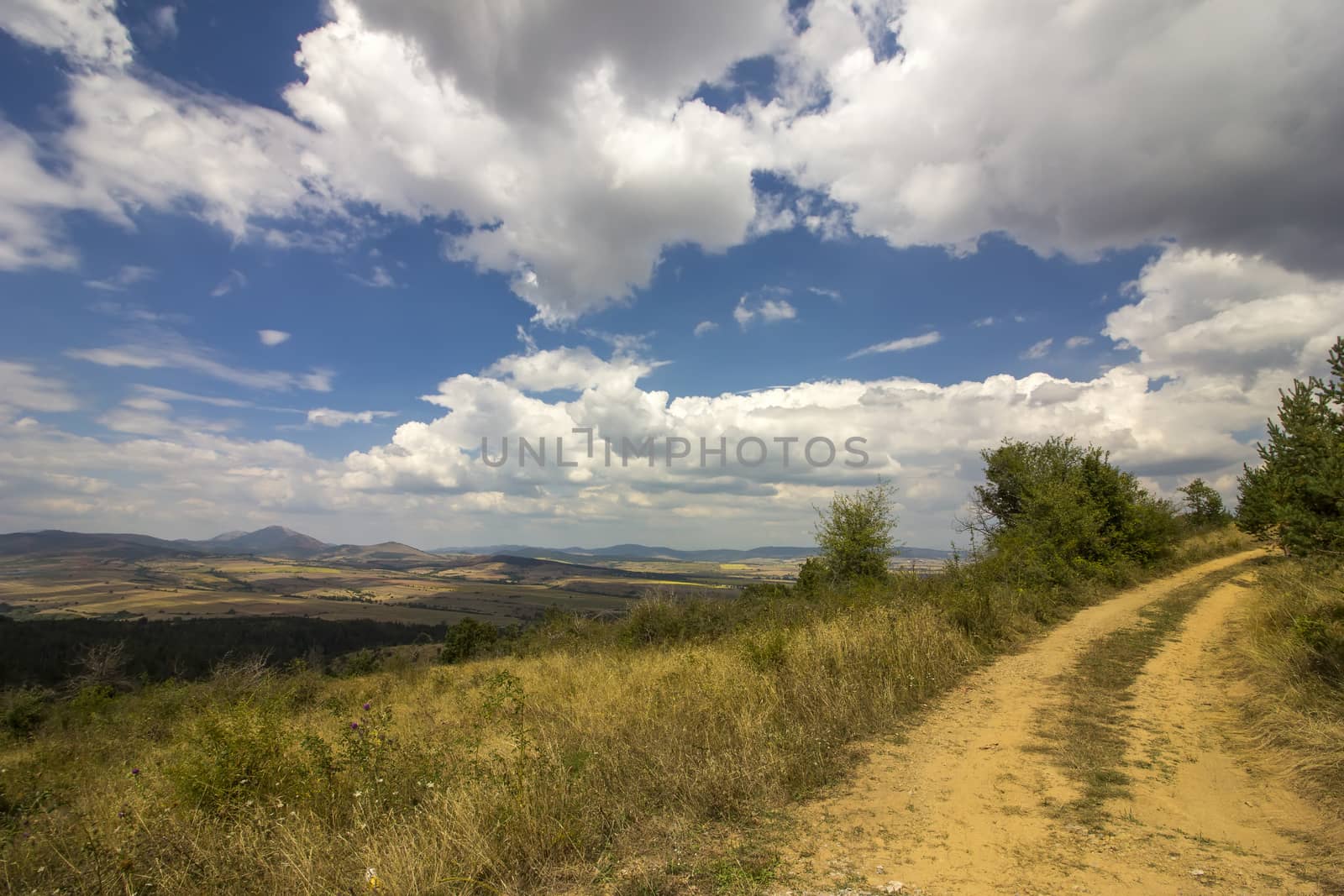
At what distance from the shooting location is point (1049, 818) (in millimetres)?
4797

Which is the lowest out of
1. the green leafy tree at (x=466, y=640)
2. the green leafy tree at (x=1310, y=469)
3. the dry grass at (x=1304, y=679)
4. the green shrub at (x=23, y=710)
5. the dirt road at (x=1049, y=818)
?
the green leafy tree at (x=466, y=640)

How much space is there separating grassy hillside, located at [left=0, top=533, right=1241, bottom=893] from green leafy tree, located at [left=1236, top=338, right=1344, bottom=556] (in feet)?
25.5

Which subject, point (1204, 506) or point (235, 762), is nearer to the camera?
point (235, 762)

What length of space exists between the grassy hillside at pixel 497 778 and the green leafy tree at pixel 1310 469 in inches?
306

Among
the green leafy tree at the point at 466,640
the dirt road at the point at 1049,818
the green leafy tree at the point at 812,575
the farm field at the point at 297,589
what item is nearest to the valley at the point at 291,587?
the farm field at the point at 297,589

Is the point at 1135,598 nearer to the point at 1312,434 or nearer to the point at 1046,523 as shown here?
the point at 1046,523

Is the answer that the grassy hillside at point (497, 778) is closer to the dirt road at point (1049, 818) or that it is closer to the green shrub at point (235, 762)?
the green shrub at point (235, 762)

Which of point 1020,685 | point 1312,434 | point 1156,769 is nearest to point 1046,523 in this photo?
point 1312,434

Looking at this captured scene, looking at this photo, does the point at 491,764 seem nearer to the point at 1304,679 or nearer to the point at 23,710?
the point at 1304,679

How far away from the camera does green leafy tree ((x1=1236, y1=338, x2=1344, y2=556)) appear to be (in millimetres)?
11961

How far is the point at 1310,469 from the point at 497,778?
1919 cm

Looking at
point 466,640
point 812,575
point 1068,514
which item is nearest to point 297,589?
point 466,640

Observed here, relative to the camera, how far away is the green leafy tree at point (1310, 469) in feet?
39.2

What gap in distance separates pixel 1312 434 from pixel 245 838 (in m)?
21.7
